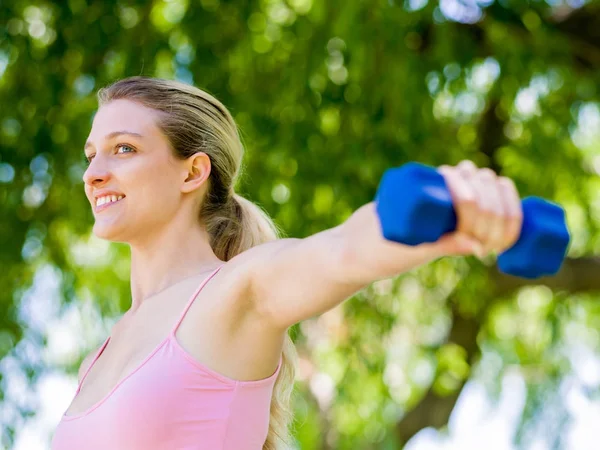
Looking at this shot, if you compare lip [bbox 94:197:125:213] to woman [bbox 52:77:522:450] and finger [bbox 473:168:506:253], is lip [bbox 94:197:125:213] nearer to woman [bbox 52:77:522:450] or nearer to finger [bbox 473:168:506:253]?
woman [bbox 52:77:522:450]

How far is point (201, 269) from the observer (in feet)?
6.04

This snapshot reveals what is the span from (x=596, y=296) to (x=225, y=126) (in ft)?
11.1

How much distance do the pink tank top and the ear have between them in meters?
0.31

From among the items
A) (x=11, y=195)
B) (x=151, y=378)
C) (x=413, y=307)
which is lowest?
(x=413, y=307)

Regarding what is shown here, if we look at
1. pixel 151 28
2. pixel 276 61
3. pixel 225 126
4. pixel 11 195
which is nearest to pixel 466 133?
pixel 276 61

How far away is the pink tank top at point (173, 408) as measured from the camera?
1.56 meters

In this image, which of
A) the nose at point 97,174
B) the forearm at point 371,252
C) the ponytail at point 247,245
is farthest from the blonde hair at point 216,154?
the forearm at point 371,252

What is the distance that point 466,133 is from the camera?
4.87 metres

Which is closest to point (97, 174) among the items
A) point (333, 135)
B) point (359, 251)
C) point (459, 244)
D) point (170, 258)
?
point (170, 258)

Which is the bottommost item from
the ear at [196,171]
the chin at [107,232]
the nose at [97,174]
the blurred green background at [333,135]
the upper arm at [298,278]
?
the blurred green background at [333,135]

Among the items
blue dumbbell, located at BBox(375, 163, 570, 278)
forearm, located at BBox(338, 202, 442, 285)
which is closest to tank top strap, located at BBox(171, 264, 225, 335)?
forearm, located at BBox(338, 202, 442, 285)

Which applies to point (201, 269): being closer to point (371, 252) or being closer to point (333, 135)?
point (371, 252)

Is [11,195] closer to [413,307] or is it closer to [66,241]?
[66,241]

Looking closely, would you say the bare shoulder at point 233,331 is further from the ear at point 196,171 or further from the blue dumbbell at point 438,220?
the blue dumbbell at point 438,220
